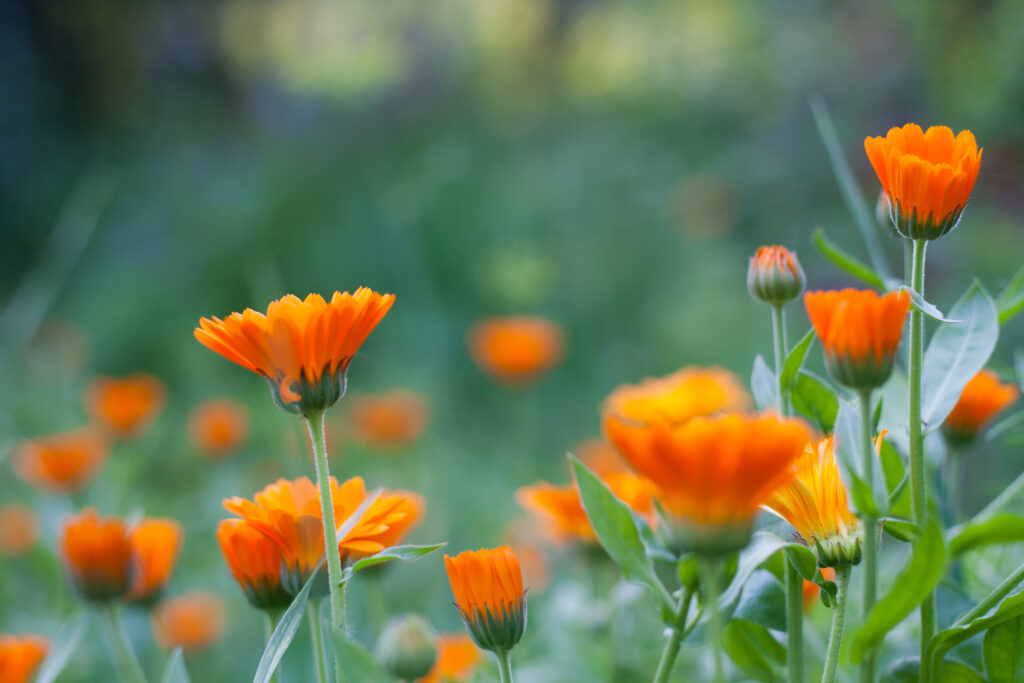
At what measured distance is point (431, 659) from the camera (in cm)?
51

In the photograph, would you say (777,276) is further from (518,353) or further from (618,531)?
(518,353)

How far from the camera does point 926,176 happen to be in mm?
408

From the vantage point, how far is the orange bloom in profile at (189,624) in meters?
1.12

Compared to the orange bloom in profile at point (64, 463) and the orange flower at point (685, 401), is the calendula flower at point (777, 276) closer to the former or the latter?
the orange flower at point (685, 401)

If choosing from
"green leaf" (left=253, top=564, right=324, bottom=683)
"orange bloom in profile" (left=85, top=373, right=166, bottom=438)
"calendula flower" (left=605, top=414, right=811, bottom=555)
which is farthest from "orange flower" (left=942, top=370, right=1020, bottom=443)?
"orange bloom in profile" (left=85, top=373, right=166, bottom=438)

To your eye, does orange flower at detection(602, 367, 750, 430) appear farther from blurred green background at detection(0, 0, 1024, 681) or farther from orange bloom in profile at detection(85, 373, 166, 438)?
orange bloom in profile at detection(85, 373, 166, 438)

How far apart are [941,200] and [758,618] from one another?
0.24 metres

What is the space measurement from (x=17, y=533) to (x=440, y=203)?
208 cm

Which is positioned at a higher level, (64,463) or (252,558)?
(252,558)

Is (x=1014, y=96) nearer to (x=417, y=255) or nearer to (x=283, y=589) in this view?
(x=417, y=255)

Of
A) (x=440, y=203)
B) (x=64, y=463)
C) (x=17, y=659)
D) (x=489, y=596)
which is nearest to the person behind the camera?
(x=489, y=596)

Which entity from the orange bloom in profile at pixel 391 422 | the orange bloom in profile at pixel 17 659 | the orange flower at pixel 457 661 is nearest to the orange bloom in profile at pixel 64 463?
the orange bloom in profile at pixel 391 422

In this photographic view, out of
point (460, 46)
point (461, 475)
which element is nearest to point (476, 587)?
point (461, 475)

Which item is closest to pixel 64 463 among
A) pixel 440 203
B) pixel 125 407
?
pixel 125 407
